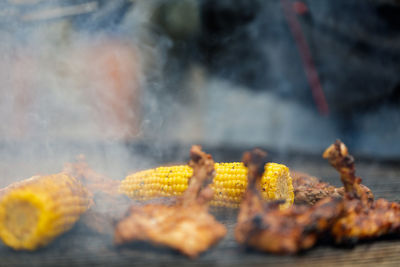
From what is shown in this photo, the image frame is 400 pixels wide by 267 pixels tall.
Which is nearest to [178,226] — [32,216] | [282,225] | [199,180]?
[199,180]

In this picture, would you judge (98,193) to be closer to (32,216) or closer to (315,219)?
(32,216)

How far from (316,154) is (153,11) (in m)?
6.06

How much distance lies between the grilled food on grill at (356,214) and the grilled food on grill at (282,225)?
0.50 ft

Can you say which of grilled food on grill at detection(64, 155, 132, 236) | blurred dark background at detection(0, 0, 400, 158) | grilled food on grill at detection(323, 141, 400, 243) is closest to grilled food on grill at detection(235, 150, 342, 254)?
grilled food on grill at detection(323, 141, 400, 243)

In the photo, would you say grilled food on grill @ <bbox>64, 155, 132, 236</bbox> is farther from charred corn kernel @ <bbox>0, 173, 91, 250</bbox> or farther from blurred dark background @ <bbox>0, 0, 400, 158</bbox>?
blurred dark background @ <bbox>0, 0, 400, 158</bbox>

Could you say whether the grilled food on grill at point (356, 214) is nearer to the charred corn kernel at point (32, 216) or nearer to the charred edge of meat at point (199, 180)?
the charred edge of meat at point (199, 180)

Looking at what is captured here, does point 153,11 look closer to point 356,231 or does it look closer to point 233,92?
point 233,92

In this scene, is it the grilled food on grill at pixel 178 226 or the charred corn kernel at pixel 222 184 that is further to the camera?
the charred corn kernel at pixel 222 184

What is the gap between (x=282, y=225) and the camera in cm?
240

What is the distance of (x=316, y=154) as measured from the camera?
7.96 metres

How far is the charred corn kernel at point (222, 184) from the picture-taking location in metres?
3.48

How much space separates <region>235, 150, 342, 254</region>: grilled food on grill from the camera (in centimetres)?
236

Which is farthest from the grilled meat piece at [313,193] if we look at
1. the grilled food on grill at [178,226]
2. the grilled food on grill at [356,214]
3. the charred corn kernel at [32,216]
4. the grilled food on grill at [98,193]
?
the charred corn kernel at [32,216]

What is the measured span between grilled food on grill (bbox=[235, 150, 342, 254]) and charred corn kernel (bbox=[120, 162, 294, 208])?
836 mm
